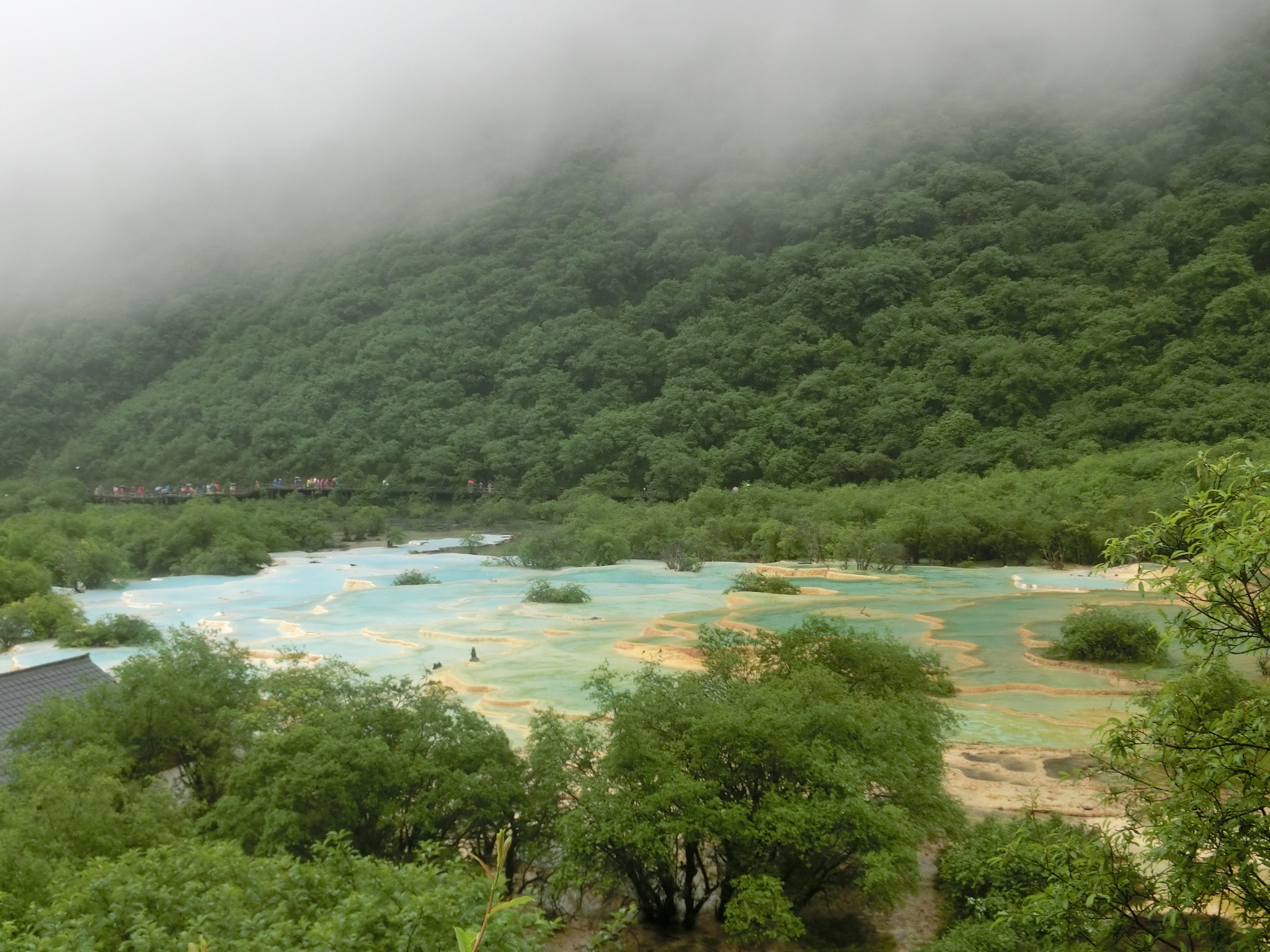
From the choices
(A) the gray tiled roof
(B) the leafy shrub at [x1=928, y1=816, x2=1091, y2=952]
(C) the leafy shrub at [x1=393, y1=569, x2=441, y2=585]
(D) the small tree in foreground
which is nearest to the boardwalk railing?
(C) the leafy shrub at [x1=393, y1=569, x2=441, y2=585]

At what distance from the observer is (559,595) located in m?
36.7

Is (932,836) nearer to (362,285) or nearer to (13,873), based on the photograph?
(13,873)

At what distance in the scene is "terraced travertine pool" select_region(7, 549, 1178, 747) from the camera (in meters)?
22.5

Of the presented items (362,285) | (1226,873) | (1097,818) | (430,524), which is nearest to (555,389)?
(430,524)

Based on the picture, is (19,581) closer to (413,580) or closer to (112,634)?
(112,634)

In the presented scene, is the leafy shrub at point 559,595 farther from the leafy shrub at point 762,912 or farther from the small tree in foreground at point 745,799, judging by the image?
the leafy shrub at point 762,912

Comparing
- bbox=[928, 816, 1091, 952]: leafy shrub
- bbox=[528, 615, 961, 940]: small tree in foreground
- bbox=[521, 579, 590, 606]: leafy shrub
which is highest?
bbox=[521, 579, 590, 606]: leafy shrub

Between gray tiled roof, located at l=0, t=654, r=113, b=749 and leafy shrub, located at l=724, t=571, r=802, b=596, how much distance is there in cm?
2576

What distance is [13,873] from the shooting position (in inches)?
315

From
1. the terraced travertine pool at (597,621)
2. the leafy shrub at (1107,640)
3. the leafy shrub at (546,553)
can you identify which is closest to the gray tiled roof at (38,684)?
the terraced travertine pool at (597,621)

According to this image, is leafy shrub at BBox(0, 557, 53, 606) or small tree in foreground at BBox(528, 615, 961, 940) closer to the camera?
small tree in foreground at BBox(528, 615, 961, 940)

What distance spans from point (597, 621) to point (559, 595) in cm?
449

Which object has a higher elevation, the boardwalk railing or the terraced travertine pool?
the boardwalk railing

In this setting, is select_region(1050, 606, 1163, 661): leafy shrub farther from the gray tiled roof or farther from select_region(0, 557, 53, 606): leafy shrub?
select_region(0, 557, 53, 606): leafy shrub
